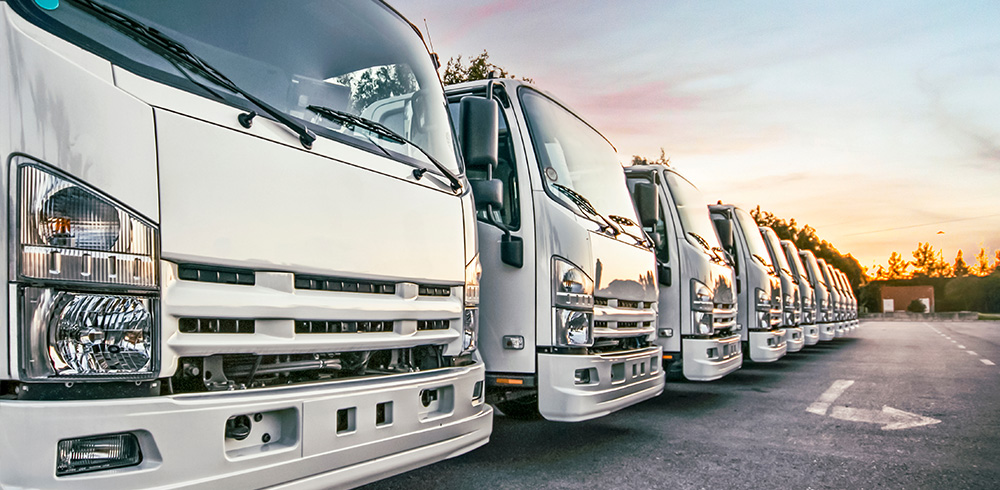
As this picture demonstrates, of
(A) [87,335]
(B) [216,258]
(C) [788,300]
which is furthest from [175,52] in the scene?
(C) [788,300]

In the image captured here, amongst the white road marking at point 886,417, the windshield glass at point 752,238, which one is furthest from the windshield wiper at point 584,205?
the windshield glass at point 752,238

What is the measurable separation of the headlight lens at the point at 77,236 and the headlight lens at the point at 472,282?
1.66 meters

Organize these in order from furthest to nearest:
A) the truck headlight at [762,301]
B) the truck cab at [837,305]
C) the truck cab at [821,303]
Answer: the truck cab at [837,305] → the truck cab at [821,303] → the truck headlight at [762,301]

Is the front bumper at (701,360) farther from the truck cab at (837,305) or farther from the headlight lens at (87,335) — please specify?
the truck cab at (837,305)

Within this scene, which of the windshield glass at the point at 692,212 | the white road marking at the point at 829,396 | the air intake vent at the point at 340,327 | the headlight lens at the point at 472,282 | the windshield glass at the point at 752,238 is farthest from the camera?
the windshield glass at the point at 752,238

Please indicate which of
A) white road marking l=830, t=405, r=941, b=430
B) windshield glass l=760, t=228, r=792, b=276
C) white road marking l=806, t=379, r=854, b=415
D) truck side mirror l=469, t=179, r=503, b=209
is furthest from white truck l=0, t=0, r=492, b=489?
windshield glass l=760, t=228, r=792, b=276

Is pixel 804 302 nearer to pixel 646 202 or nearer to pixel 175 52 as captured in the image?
pixel 646 202

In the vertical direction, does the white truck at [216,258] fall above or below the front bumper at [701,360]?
above

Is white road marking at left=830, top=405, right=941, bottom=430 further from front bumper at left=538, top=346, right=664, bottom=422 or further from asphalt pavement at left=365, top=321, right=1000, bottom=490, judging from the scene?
front bumper at left=538, top=346, right=664, bottom=422

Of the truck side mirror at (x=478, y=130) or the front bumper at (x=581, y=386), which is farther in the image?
the front bumper at (x=581, y=386)

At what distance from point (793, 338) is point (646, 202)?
561 centimetres

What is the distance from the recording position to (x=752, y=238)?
10.0 m

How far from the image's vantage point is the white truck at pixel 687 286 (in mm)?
6973

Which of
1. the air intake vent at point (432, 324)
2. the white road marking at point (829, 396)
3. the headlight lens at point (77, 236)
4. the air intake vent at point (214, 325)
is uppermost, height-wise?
the headlight lens at point (77, 236)
